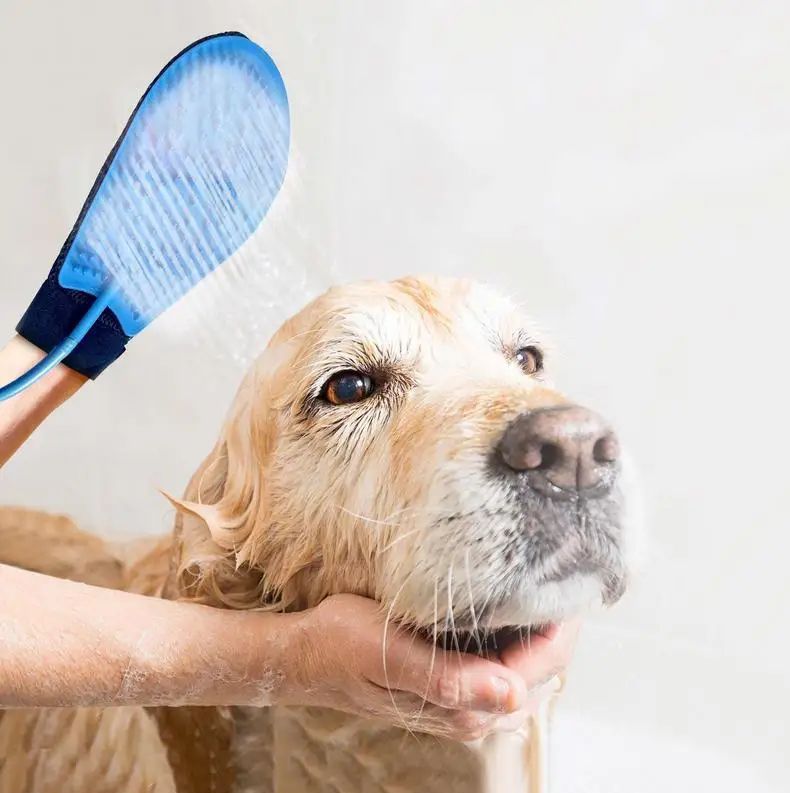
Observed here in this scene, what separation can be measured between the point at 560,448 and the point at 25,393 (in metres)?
0.63

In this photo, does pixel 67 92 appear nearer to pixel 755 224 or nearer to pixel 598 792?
pixel 755 224

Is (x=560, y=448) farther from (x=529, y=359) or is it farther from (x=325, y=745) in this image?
(x=325, y=745)

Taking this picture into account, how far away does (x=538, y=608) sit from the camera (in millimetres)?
784

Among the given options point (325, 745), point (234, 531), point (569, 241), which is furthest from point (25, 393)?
point (569, 241)

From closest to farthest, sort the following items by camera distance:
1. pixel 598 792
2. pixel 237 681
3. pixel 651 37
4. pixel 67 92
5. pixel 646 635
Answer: pixel 237 681, pixel 598 792, pixel 67 92, pixel 646 635, pixel 651 37

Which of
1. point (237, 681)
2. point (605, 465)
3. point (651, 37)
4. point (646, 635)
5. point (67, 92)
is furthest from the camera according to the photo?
point (651, 37)

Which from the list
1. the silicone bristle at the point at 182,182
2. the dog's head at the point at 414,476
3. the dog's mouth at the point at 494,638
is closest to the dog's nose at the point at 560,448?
the dog's head at the point at 414,476

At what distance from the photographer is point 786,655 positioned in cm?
206

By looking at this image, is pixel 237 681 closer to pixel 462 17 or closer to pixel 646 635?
pixel 646 635

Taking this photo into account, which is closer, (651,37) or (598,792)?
(598,792)

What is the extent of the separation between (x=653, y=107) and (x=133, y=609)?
1.92m

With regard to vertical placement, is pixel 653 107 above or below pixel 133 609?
above

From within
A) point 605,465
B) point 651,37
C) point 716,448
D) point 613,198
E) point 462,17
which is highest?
point 651,37

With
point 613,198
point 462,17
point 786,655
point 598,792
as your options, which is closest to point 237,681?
point 598,792
